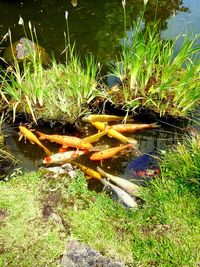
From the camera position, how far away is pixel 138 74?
6.55 metres

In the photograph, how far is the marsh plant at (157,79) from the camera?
6.24m

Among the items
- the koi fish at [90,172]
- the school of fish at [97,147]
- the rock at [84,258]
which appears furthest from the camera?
the koi fish at [90,172]

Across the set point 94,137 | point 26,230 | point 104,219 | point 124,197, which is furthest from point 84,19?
point 26,230

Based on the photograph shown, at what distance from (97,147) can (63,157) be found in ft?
1.82

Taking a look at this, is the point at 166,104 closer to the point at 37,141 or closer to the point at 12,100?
the point at 37,141

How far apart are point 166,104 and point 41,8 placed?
682 cm

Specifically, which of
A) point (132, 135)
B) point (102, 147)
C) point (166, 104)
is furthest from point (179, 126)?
point (102, 147)

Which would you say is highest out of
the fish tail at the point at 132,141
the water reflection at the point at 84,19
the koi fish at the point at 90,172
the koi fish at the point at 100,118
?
the water reflection at the point at 84,19

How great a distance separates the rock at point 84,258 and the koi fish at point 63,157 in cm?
176

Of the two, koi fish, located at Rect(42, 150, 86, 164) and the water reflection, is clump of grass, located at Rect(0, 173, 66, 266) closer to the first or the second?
koi fish, located at Rect(42, 150, 86, 164)

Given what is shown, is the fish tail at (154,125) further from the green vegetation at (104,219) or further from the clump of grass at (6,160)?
the clump of grass at (6,160)

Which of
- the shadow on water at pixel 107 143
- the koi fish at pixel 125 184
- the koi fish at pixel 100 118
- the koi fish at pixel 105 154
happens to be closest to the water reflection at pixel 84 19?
the koi fish at pixel 100 118

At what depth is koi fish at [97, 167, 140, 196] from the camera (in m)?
4.94

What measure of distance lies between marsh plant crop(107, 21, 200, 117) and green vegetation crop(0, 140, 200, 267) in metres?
1.52
